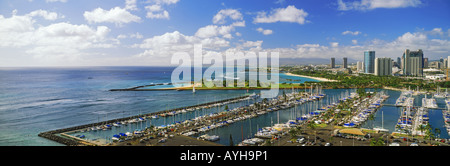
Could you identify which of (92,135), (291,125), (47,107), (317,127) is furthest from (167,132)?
(47,107)

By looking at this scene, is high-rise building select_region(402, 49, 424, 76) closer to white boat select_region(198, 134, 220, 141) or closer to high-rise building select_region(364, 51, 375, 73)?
high-rise building select_region(364, 51, 375, 73)

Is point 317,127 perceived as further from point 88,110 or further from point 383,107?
point 88,110

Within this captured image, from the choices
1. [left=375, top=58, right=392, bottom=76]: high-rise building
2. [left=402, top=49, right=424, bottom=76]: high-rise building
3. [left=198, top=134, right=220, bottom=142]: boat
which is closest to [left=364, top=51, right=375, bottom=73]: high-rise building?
[left=402, top=49, right=424, bottom=76]: high-rise building

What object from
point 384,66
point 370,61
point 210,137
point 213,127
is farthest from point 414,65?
point 210,137

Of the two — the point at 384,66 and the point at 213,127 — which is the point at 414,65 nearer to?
the point at 384,66

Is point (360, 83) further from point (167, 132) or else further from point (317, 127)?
point (167, 132)

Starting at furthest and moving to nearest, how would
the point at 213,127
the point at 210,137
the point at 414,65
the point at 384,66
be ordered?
the point at 414,65 → the point at 384,66 → the point at 213,127 → the point at 210,137
